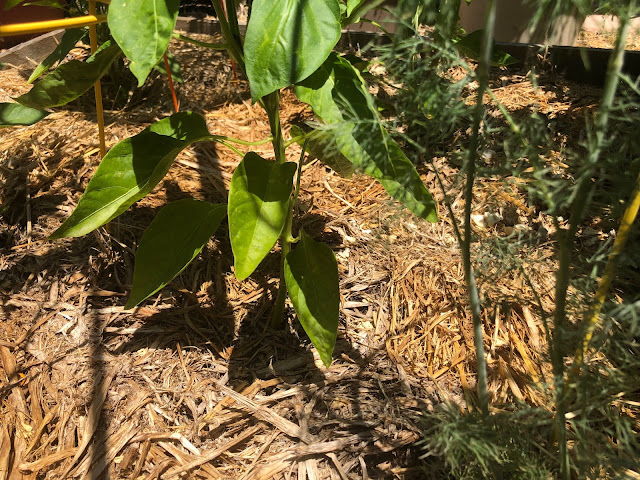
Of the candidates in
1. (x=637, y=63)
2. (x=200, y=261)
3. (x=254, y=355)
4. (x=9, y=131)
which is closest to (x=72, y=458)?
(x=254, y=355)

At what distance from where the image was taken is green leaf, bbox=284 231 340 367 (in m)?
1.00

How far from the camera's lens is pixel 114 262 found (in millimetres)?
1386

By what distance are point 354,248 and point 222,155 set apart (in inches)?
23.3

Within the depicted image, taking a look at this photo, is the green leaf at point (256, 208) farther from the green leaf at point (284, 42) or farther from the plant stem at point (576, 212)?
the plant stem at point (576, 212)

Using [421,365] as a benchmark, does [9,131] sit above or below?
above

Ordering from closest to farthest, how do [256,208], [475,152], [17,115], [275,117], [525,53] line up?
1. [475,152]
2. [256,208]
3. [275,117]
4. [17,115]
5. [525,53]

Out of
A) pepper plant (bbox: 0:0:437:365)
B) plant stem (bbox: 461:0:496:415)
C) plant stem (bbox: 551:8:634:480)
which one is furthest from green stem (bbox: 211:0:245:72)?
plant stem (bbox: 551:8:634:480)

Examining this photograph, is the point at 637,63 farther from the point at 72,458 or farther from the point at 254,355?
the point at 72,458

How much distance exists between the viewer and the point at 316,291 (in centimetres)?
104

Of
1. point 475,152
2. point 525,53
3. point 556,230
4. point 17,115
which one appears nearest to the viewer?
point 475,152

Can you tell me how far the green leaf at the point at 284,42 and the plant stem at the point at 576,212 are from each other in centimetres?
40

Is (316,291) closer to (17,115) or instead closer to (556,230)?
(556,230)

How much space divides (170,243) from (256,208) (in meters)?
0.24

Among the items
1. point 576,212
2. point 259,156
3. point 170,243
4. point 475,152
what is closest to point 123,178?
point 170,243
